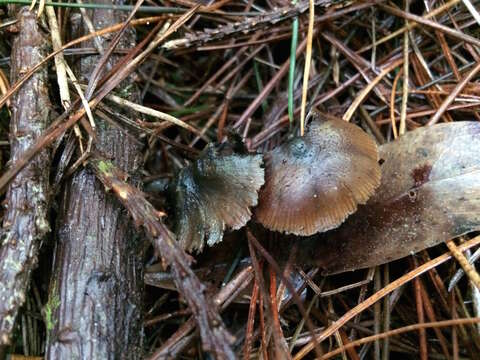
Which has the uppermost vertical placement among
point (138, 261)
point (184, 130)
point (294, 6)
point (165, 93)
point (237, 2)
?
point (237, 2)

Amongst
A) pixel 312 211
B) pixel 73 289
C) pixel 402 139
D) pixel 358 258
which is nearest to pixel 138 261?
pixel 73 289

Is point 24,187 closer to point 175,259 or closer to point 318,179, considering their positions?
point 175,259

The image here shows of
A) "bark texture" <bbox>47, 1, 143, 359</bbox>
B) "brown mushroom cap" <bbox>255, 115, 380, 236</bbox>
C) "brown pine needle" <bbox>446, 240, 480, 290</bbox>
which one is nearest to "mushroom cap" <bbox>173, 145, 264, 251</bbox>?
"brown mushroom cap" <bbox>255, 115, 380, 236</bbox>

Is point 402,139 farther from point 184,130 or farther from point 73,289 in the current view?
point 73,289

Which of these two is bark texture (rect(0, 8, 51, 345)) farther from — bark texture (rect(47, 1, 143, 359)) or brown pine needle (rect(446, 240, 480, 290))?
brown pine needle (rect(446, 240, 480, 290))

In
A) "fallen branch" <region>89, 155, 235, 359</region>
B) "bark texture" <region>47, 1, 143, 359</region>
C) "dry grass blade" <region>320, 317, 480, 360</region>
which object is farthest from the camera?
"dry grass blade" <region>320, 317, 480, 360</region>

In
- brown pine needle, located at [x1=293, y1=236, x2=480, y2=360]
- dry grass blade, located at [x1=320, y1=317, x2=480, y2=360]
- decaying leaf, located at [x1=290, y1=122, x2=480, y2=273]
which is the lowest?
dry grass blade, located at [x1=320, y1=317, x2=480, y2=360]

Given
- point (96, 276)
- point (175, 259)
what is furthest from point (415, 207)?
point (96, 276)
